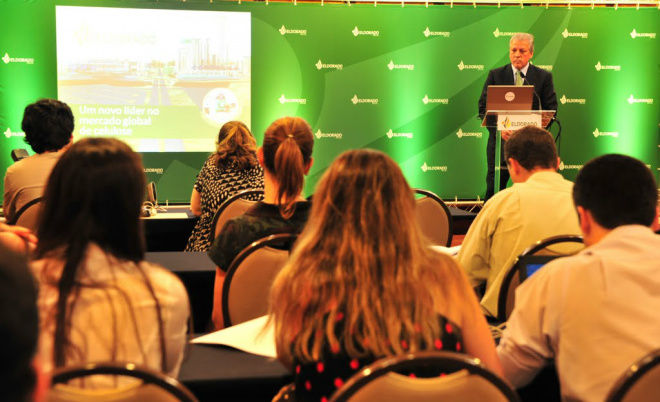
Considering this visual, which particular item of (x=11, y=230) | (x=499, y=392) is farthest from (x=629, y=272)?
(x=11, y=230)

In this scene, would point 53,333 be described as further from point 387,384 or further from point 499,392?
point 499,392

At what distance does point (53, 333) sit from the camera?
156 centimetres

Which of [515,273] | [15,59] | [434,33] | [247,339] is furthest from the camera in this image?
[434,33]

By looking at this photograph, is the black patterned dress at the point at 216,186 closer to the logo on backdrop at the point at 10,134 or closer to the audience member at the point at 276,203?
the audience member at the point at 276,203

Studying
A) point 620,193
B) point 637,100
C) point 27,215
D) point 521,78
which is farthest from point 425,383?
point 637,100

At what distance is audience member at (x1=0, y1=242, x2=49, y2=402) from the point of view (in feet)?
2.15

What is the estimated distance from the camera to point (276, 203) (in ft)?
9.73

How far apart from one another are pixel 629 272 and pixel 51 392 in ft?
4.35

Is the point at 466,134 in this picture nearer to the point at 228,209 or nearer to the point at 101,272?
the point at 228,209

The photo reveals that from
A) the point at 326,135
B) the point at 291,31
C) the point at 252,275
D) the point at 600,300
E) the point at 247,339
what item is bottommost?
the point at 247,339

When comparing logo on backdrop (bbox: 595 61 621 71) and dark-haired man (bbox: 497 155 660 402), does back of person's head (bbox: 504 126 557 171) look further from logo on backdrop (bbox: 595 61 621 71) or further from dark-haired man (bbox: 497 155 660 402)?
logo on backdrop (bbox: 595 61 621 71)

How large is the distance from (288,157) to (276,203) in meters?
0.21

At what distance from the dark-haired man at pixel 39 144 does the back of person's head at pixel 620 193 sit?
3.13 meters

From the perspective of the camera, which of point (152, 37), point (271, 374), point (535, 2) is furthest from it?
point (535, 2)
